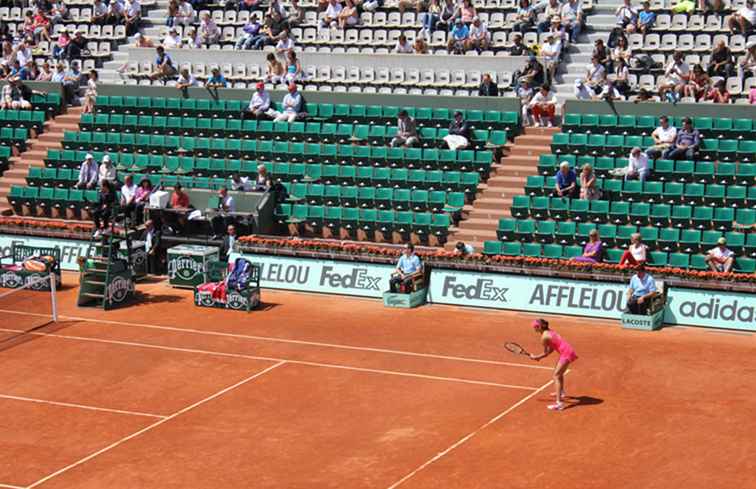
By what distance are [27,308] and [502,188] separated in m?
14.1

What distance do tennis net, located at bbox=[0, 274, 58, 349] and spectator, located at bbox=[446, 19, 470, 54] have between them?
52.4ft

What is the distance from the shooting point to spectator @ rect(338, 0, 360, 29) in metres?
48.5

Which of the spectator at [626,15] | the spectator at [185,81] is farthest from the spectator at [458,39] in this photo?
the spectator at [185,81]

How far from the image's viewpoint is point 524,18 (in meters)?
46.1

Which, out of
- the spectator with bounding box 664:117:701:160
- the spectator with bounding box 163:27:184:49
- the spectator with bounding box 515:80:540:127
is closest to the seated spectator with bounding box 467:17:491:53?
the spectator with bounding box 515:80:540:127

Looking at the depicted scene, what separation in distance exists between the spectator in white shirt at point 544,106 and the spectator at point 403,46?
5586mm

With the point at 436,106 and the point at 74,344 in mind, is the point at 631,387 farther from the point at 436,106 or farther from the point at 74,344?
the point at 436,106

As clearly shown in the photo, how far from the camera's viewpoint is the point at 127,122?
46688mm

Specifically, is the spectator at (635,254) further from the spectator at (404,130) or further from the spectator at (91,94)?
the spectator at (91,94)

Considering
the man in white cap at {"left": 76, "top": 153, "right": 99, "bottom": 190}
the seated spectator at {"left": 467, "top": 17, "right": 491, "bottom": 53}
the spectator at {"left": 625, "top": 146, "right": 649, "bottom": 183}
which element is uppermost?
the seated spectator at {"left": 467, "top": 17, "right": 491, "bottom": 53}

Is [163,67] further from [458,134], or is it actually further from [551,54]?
[551,54]

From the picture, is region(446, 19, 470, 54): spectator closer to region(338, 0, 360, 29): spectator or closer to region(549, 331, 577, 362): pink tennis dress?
region(338, 0, 360, 29): spectator

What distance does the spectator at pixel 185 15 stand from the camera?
168 ft

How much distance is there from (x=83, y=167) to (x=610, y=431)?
24117 millimetres
